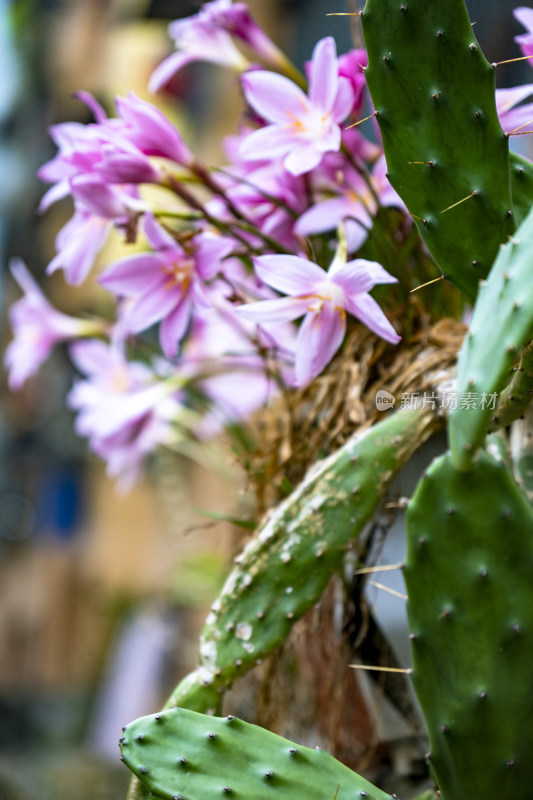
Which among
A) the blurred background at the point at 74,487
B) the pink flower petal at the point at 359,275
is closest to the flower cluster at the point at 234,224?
the pink flower petal at the point at 359,275

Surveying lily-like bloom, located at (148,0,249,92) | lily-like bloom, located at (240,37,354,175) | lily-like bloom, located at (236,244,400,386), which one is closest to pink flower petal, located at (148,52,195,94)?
lily-like bloom, located at (148,0,249,92)

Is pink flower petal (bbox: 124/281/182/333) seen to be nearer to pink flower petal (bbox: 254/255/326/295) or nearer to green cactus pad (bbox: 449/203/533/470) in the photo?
pink flower petal (bbox: 254/255/326/295)

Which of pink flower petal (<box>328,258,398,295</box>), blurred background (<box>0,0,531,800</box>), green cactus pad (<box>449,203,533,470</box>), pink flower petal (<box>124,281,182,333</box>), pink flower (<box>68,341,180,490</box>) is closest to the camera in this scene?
green cactus pad (<box>449,203,533,470</box>)

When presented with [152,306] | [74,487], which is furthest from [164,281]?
[74,487]

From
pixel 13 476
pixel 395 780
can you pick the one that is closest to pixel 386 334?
pixel 395 780

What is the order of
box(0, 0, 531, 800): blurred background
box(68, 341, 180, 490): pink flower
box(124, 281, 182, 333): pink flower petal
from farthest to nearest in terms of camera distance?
box(0, 0, 531, 800): blurred background, box(68, 341, 180, 490): pink flower, box(124, 281, 182, 333): pink flower petal

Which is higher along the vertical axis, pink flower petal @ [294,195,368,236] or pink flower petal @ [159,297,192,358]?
pink flower petal @ [294,195,368,236]

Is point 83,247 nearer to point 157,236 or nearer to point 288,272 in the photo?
point 157,236

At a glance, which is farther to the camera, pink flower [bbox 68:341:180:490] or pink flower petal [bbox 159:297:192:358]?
pink flower [bbox 68:341:180:490]
